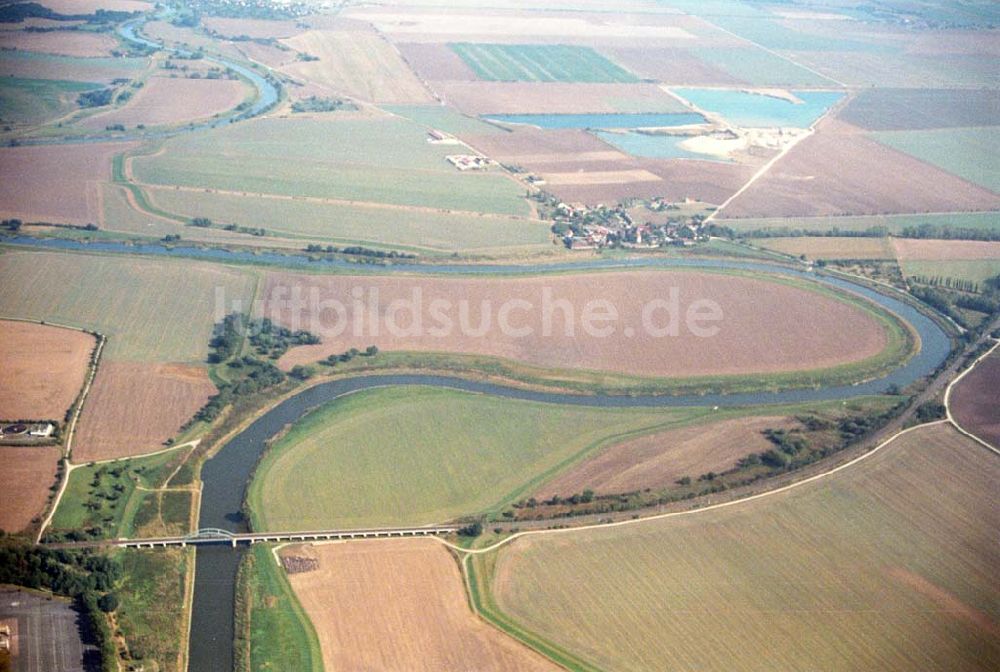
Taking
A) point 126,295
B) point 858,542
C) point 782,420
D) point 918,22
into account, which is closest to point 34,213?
point 126,295

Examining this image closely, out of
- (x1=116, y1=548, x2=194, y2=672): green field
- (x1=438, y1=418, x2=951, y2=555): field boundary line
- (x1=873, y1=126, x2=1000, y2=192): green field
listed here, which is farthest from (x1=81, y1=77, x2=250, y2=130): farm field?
(x1=438, y1=418, x2=951, y2=555): field boundary line

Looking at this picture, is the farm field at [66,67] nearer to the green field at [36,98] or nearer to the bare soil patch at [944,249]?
the green field at [36,98]

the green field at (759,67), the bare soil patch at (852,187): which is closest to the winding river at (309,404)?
the bare soil patch at (852,187)

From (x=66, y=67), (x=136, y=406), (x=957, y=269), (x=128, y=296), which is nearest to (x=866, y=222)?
(x=957, y=269)

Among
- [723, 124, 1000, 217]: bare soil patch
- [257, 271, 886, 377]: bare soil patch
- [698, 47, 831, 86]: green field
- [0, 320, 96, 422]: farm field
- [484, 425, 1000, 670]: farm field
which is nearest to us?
[484, 425, 1000, 670]: farm field

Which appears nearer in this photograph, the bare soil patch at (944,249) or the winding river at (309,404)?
the winding river at (309,404)

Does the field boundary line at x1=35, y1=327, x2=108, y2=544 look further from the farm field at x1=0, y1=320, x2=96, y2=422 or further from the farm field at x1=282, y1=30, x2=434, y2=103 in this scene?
the farm field at x1=282, y1=30, x2=434, y2=103
